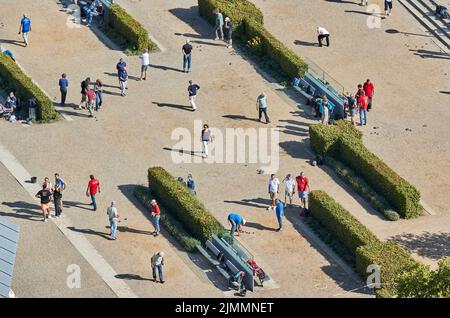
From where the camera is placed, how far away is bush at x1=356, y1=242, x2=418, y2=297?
50.9m

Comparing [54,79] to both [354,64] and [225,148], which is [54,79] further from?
[354,64]

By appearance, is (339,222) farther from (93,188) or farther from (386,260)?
(93,188)

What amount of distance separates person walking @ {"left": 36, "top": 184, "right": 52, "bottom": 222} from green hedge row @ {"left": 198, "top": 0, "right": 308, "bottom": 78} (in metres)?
15.5

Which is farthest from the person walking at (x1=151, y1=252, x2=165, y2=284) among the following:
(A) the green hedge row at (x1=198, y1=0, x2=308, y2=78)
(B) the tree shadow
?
(A) the green hedge row at (x1=198, y1=0, x2=308, y2=78)

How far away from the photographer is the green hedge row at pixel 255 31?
65250mm

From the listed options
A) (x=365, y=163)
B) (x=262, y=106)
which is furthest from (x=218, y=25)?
(x=365, y=163)

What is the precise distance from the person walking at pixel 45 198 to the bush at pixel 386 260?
38.0 feet

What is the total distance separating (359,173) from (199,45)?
519 inches

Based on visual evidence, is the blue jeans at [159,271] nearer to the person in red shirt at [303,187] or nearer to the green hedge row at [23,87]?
the person in red shirt at [303,187]

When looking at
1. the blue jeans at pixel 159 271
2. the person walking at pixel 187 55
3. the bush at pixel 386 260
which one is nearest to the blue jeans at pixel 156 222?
the blue jeans at pixel 159 271

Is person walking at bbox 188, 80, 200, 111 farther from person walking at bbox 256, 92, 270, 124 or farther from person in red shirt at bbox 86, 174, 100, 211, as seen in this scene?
person in red shirt at bbox 86, 174, 100, 211

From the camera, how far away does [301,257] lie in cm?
5338

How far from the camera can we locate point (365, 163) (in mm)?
57750

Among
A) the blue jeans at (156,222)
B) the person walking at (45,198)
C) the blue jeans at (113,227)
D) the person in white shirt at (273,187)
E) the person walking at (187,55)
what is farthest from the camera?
the person walking at (187,55)
